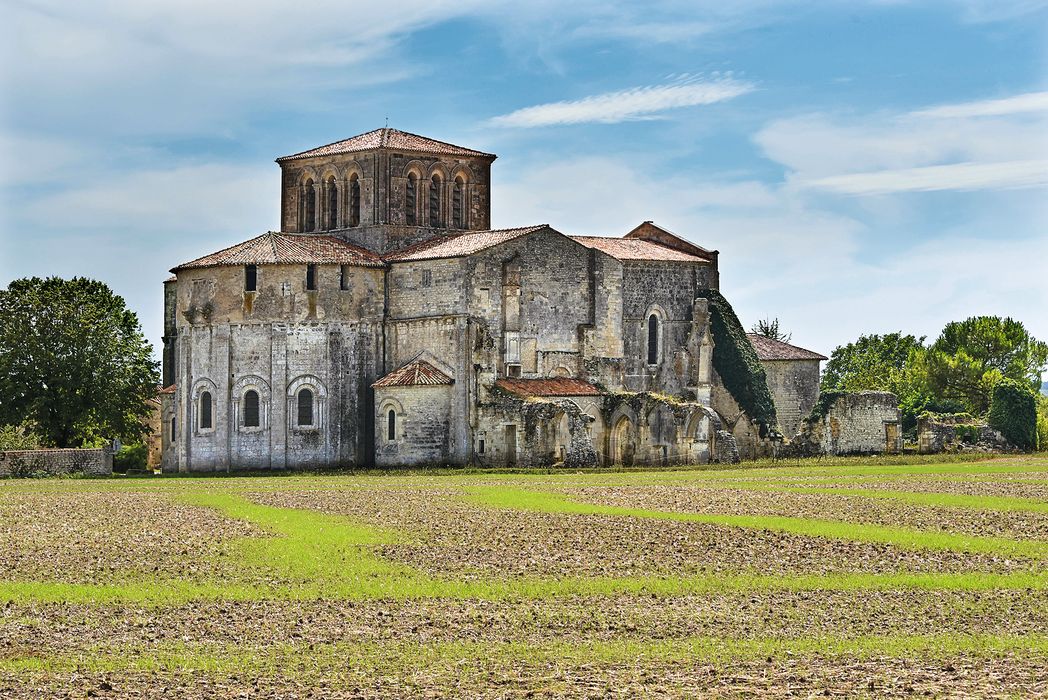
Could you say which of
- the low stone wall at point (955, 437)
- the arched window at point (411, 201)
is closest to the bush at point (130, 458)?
the arched window at point (411, 201)

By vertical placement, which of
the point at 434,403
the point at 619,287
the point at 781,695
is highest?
the point at 619,287

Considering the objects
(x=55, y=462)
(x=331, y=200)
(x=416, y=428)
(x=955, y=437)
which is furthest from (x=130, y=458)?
(x=955, y=437)

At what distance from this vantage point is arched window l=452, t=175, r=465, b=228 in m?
79.9

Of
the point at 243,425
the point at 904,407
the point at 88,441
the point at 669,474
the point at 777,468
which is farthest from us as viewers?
the point at 904,407

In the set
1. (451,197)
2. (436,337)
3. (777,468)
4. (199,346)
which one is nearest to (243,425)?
(199,346)

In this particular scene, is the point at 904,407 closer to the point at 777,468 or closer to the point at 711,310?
the point at 711,310

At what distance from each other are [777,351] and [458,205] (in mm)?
18664

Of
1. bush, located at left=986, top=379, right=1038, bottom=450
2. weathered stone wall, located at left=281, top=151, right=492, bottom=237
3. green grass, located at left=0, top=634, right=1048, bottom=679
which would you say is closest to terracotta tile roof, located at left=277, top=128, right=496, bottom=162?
weathered stone wall, located at left=281, top=151, right=492, bottom=237

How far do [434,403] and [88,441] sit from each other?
67.9ft

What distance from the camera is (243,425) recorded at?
2830 inches

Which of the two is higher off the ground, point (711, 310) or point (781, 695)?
point (711, 310)

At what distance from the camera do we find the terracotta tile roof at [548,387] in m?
71.2

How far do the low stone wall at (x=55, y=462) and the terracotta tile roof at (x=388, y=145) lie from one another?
2033 centimetres

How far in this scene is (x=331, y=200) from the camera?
79.9 meters
